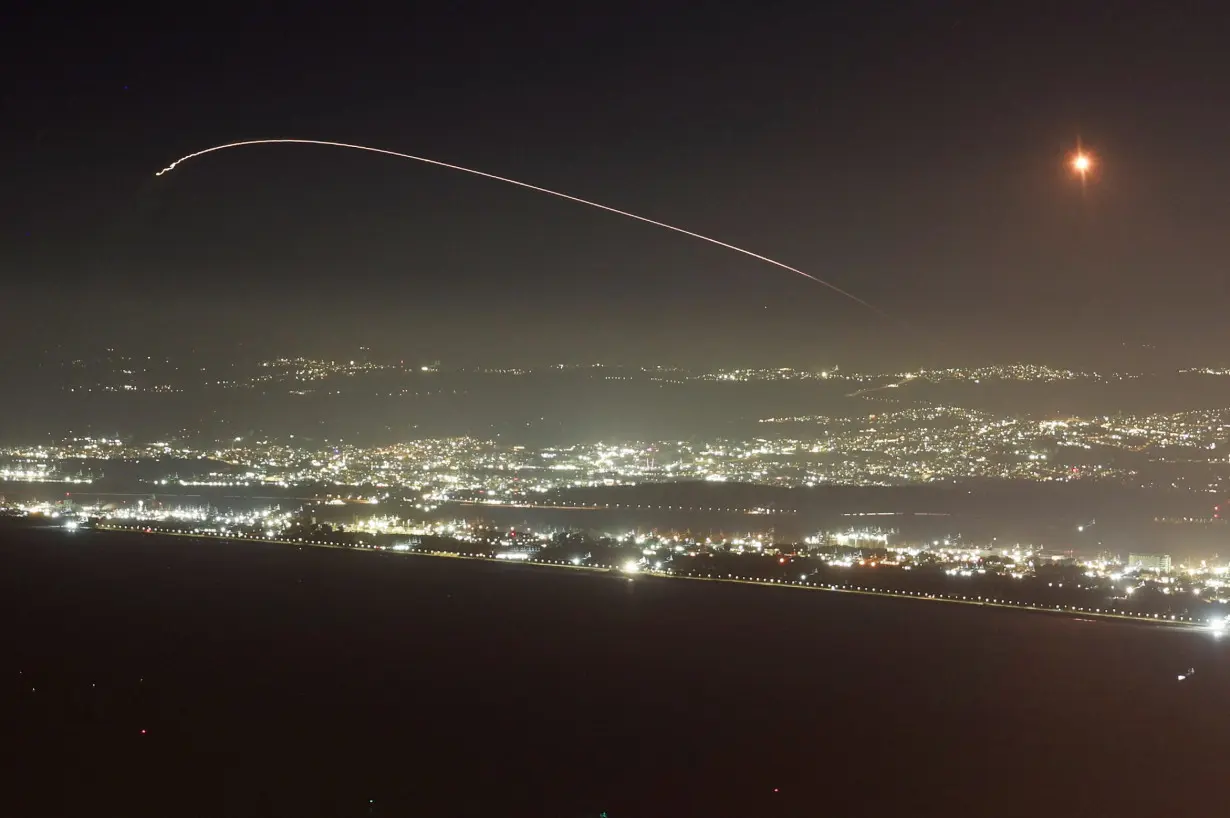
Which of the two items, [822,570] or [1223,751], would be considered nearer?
[1223,751]

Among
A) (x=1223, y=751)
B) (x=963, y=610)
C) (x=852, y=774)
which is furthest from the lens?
(x=963, y=610)

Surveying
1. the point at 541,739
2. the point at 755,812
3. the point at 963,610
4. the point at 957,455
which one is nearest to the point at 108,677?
the point at 541,739

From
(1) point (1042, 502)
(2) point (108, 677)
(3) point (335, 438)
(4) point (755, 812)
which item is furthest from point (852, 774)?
(3) point (335, 438)

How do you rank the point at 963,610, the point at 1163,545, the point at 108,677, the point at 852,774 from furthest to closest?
the point at 1163,545 < the point at 963,610 < the point at 108,677 < the point at 852,774

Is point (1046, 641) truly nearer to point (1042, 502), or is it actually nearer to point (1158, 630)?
point (1158, 630)

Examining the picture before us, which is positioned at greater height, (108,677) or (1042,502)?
(1042,502)

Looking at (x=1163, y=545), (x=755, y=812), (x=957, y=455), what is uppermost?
(x=957, y=455)

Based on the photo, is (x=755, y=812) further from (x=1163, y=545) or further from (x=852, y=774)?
(x=1163, y=545)
